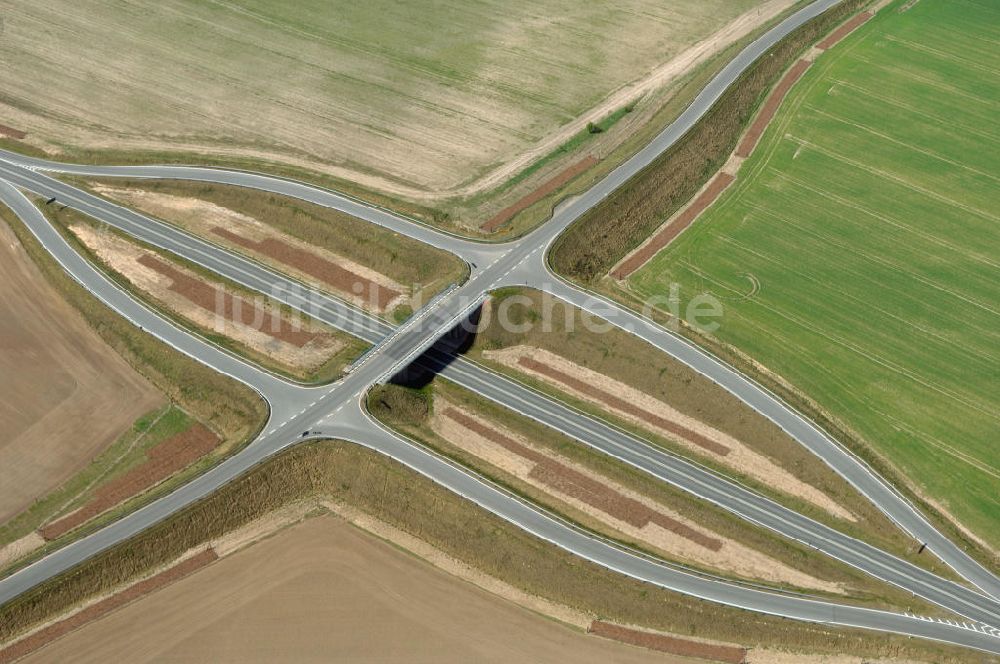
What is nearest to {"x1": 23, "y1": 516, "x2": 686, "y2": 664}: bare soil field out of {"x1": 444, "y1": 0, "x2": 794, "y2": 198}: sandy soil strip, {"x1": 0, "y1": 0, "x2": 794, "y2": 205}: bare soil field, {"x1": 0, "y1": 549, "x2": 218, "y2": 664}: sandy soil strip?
{"x1": 0, "y1": 549, "x2": 218, "y2": 664}: sandy soil strip

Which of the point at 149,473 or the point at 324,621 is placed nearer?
the point at 324,621

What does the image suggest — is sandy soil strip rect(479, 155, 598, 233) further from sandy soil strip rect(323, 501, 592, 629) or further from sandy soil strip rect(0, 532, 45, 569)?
sandy soil strip rect(0, 532, 45, 569)

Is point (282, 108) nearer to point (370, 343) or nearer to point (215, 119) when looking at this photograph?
point (215, 119)

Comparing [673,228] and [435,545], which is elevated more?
[673,228]

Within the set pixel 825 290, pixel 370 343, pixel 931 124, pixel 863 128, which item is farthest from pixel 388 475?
pixel 931 124

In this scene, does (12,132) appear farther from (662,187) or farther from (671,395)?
(671,395)

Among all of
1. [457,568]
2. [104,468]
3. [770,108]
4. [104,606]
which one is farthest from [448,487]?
[770,108]
